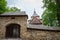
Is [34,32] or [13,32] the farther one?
[13,32]

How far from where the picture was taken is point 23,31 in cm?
1274

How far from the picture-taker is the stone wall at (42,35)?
12492 mm

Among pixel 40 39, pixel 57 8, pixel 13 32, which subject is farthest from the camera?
pixel 13 32

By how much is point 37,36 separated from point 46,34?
0.91 m

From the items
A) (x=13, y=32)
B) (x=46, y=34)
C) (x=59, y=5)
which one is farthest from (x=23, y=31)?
(x=59, y=5)

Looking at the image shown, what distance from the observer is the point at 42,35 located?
12.5 metres

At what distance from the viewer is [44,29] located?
1259cm

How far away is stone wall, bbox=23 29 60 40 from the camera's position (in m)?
12.5

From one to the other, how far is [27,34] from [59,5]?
636cm

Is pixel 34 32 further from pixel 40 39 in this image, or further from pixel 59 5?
pixel 59 5

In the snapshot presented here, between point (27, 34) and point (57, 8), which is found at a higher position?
point (57, 8)

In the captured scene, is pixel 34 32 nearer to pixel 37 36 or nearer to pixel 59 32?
pixel 37 36

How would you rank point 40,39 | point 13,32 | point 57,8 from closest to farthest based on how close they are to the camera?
1. point 40,39
2. point 57,8
3. point 13,32

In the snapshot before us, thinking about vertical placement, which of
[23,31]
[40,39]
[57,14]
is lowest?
[40,39]
